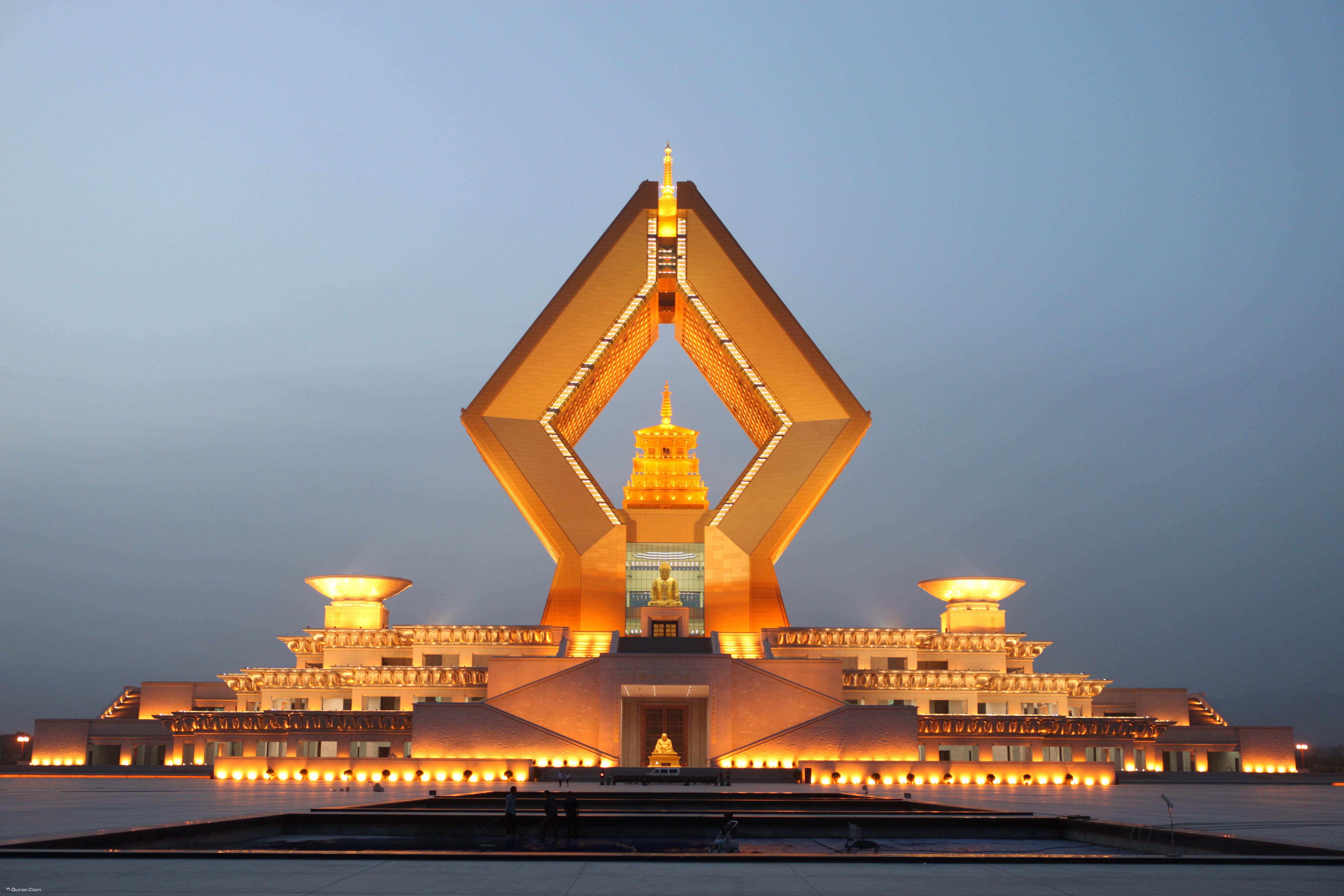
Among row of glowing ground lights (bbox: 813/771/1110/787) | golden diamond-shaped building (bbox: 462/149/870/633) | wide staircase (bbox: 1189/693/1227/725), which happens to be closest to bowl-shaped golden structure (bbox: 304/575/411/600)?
golden diamond-shaped building (bbox: 462/149/870/633)

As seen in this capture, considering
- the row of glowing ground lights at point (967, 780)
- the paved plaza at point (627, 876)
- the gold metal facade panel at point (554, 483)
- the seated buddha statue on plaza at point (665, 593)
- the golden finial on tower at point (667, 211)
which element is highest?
the golden finial on tower at point (667, 211)

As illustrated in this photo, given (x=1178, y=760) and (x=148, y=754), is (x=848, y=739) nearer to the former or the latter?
(x=1178, y=760)

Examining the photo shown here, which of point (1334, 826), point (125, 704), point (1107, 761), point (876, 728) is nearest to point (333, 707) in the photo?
point (125, 704)

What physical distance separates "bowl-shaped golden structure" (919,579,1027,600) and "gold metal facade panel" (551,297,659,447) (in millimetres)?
10070

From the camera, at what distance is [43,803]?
12133mm

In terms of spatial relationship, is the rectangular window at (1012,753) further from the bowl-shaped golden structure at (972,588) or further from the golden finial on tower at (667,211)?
the golden finial on tower at (667,211)

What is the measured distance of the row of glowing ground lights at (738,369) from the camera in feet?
93.5

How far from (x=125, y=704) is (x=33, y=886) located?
29891 millimetres

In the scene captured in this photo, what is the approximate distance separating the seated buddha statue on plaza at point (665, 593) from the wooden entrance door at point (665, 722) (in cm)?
398

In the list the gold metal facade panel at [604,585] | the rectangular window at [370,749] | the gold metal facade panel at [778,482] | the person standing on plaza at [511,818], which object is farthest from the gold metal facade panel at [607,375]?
the person standing on plaza at [511,818]

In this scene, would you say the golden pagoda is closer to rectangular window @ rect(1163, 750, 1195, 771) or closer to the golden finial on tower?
the golden finial on tower

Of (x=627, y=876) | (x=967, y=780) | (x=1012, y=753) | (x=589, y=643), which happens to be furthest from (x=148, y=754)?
(x=627, y=876)

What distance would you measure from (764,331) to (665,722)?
10834 millimetres

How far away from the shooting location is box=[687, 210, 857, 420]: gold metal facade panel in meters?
28.9
